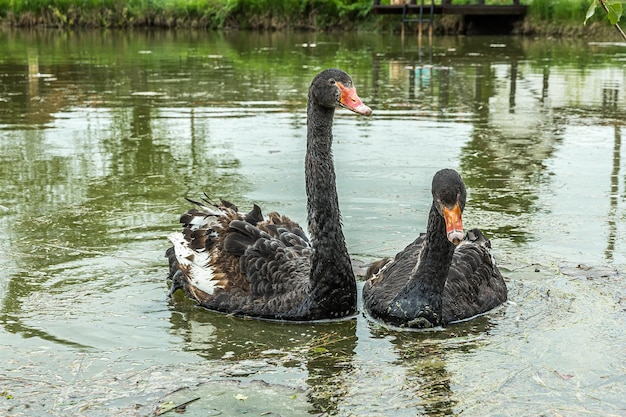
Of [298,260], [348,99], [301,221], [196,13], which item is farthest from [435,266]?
[196,13]

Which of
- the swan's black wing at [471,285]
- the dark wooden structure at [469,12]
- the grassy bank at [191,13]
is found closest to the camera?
the swan's black wing at [471,285]

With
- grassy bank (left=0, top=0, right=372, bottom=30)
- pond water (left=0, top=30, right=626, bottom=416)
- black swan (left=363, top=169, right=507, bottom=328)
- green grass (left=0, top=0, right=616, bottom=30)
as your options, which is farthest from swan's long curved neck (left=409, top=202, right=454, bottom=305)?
grassy bank (left=0, top=0, right=372, bottom=30)

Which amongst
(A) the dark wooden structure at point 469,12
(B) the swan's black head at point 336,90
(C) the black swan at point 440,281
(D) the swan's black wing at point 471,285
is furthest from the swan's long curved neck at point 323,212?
(A) the dark wooden structure at point 469,12

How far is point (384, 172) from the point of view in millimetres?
7828

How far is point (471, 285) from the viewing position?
193 inches

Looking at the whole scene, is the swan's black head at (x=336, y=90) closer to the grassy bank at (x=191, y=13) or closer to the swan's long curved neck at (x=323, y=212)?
the swan's long curved neck at (x=323, y=212)

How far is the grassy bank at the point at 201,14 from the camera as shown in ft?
101

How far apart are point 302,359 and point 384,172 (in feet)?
12.3

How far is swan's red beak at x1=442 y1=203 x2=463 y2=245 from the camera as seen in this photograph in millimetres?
4223

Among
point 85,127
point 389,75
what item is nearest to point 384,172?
point 85,127

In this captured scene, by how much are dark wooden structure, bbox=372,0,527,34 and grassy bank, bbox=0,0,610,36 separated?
123 centimetres

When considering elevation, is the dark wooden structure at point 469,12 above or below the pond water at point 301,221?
above

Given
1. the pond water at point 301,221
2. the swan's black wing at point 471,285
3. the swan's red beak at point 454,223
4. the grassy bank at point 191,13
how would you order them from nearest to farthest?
1. the pond water at point 301,221
2. the swan's red beak at point 454,223
3. the swan's black wing at point 471,285
4. the grassy bank at point 191,13

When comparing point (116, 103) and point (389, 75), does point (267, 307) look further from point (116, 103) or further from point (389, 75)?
point (389, 75)
